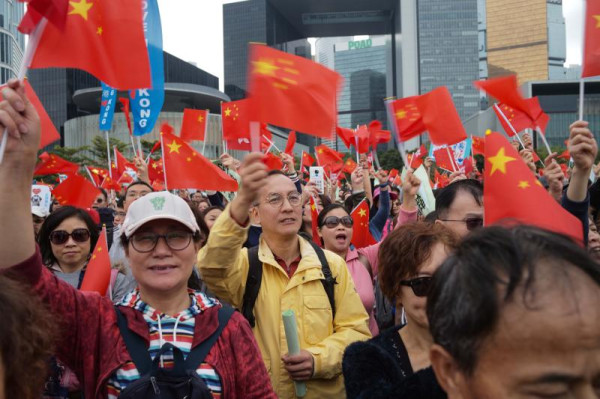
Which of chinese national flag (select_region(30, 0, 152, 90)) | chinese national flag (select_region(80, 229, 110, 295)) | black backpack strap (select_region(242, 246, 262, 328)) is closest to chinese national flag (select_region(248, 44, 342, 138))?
chinese national flag (select_region(30, 0, 152, 90))

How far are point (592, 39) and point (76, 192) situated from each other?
4184mm

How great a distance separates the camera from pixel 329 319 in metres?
2.68

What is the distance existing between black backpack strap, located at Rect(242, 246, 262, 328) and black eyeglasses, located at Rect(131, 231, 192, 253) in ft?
2.41

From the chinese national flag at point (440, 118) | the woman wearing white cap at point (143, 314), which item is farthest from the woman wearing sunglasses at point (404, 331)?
the chinese national flag at point (440, 118)

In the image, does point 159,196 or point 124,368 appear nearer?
point 124,368

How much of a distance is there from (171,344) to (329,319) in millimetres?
1081

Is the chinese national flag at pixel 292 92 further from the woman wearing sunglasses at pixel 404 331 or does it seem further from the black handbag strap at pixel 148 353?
the black handbag strap at pixel 148 353

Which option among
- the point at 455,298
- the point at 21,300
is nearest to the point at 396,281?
the point at 455,298

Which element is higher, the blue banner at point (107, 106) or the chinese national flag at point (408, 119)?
the blue banner at point (107, 106)

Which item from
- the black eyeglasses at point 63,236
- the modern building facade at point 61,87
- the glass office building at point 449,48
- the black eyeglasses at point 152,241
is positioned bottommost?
the black eyeglasses at point 63,236

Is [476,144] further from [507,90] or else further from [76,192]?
[76,192]

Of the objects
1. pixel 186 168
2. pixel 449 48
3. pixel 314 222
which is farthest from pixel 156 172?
pixel 449 48

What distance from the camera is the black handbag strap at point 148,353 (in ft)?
5.57

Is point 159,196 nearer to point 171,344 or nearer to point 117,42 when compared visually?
point 171,344
